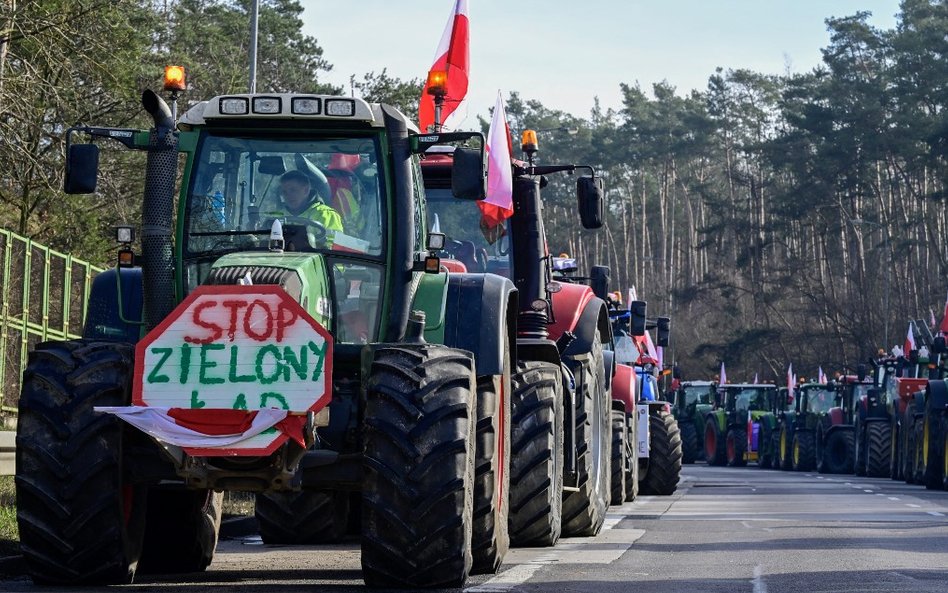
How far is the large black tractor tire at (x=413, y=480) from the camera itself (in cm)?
852

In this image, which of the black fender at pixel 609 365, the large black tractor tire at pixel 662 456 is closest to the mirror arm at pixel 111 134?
the black fender at pixel 609 365

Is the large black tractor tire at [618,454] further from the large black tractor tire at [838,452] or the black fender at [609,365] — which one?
the large black tractor tire at [838,452]

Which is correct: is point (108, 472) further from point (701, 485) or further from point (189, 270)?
point (701, 485)

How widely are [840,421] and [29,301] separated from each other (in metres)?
27.1

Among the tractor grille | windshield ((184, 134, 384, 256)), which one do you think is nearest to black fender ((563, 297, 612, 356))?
windshield ((184, 134, 384, 256))

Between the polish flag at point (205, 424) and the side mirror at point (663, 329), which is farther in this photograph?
the side mirror at point (663, 329)

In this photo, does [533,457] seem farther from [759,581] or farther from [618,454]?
[618,454]

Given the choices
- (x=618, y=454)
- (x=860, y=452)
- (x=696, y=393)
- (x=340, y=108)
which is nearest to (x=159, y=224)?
(x=340, y=108)

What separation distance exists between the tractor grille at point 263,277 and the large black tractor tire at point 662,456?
16.8m

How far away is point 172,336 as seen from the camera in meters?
8.67

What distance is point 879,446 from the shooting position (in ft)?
123

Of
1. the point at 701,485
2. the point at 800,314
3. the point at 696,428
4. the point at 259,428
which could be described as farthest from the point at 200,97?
the point at 800,314

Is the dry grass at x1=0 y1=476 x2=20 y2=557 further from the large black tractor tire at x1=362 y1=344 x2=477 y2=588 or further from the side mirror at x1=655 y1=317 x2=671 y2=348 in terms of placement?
the side mirror at x1=655 y1=317 x2=671 y2=348

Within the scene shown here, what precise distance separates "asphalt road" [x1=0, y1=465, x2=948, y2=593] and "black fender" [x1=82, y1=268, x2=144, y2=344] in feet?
4.67
